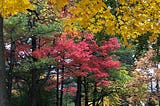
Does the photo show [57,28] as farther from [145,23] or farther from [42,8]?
[145,23]

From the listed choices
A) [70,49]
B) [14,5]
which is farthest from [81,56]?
[14,5]

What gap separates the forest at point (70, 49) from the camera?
15.9 ft

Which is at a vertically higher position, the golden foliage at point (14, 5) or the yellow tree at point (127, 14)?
the golden foliage at point (14, 5)

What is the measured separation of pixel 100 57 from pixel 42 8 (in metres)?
8.49

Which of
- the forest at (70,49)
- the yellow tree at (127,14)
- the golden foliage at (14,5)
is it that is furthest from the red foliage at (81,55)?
the yellow tree at (127,14)

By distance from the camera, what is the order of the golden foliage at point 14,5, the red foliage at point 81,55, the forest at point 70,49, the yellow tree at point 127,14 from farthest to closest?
the red foliage at point 81,55 < the golden foliage at point 14,5 < the forest at point 70,49 < the yellow tree at point 127,14

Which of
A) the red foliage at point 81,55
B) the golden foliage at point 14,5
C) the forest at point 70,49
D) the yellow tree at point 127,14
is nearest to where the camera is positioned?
the yellow tree at point 127,14

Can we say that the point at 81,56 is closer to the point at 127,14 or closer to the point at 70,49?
the point at 70,49

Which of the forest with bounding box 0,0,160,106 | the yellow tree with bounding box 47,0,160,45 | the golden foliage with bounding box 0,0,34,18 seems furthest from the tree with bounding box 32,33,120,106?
the yellow tree with bounding box 47,0,160,45

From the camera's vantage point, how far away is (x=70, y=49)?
58.9 ft

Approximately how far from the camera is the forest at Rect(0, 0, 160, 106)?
4.84 metres

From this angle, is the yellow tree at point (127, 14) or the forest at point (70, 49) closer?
the yellow tree at point (127, 14)

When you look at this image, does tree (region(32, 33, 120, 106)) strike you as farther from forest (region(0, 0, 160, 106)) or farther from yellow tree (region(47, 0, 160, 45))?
yellow tree (region(47, 0, 160, 45))

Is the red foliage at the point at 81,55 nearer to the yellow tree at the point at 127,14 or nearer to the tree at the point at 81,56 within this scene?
the tree at the point at 81,56
